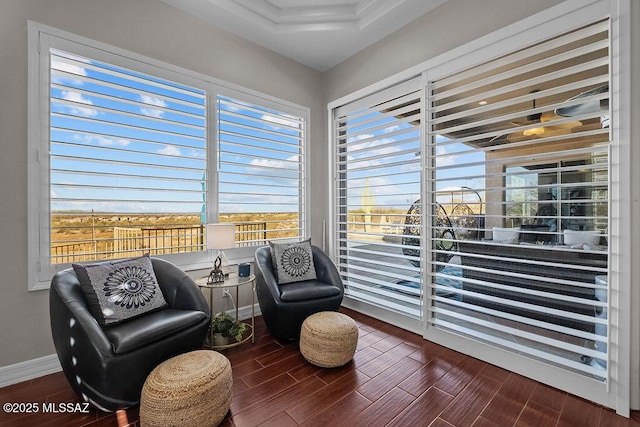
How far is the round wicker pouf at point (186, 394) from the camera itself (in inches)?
58.1

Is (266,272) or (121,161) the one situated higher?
(121,161)

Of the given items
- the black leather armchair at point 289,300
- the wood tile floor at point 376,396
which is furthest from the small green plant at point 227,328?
the black leather armchair at point 289,300

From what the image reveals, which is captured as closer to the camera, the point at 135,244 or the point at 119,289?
the point at 119,289

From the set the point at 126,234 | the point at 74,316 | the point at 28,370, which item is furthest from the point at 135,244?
the point at 28,370

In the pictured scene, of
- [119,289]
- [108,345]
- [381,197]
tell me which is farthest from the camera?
[381,197]

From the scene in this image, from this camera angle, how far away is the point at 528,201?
2.16 meters

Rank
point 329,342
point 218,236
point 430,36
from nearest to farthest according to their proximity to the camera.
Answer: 1. point 329,342
2. point 218,236
3. point 430,36

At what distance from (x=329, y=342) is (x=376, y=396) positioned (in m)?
0.47

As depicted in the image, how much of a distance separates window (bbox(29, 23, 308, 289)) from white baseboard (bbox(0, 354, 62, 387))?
22.1 inches

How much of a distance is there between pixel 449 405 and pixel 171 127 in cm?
318

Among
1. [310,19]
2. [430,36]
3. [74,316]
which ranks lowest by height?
[74,316]

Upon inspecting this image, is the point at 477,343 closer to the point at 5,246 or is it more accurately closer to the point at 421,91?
the point at 421,91

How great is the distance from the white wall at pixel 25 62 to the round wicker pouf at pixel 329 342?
1984mm

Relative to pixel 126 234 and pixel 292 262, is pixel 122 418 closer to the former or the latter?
pixel 126 234
